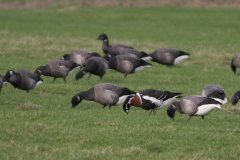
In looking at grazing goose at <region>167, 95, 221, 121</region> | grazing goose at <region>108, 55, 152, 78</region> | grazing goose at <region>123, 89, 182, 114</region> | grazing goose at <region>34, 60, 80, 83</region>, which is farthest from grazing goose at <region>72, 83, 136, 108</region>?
grazing goose at <region>108, 55, 152, 78</region>

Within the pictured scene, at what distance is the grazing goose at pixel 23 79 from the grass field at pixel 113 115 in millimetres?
356

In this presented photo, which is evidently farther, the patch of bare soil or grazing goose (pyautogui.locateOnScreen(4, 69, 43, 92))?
the patch of bare soil

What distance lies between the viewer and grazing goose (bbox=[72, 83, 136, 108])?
12299 millimetres

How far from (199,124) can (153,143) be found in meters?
2.30

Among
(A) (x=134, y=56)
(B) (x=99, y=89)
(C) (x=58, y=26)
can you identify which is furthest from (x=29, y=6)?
(B) (x=99, y=89)

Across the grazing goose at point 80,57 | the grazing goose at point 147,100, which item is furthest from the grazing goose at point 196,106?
the grazing goose at point 80,57

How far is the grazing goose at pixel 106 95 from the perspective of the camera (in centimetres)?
1230

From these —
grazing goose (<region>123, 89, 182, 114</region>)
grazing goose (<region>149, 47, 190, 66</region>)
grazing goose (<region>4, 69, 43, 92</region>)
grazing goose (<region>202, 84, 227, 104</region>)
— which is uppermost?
grazing goose (<region>202, 84, 227, 104</region>)

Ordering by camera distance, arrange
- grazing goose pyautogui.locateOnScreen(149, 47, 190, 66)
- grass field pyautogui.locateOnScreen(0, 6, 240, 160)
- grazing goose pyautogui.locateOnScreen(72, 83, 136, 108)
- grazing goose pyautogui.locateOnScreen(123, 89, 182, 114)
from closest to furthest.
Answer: grass field pyautogui.locateOnScreen(0, 6, 240, 160) < grazing goose pyautogui.locateOnScreen(123, 89, 182, 114) < grazing goose pyautogui.locateOnScreen(72, 83, 136, 108) < grazing goose pyautogui.locateOnScreen(149, 47, 190, 66)

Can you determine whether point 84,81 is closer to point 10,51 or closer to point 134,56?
point 134,56

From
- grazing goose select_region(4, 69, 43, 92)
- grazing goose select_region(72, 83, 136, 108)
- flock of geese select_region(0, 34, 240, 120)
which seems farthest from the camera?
grazing goose select_region(4, 69, 43, 92)

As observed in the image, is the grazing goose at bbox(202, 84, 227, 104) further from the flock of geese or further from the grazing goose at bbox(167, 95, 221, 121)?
the grazing goose at bbox(167, 95, 221, 121)

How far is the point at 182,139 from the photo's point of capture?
915 cm

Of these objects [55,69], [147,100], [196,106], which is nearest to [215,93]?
[196,106]
